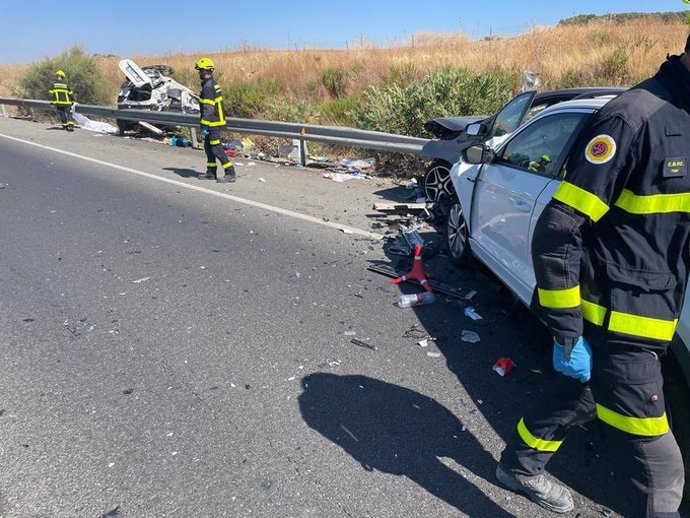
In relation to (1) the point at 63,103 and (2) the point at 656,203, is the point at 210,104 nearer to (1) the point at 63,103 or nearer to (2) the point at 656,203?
(2) the point at 656,203

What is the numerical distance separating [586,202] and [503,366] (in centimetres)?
197

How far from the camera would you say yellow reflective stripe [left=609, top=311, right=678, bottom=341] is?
6.06 feet

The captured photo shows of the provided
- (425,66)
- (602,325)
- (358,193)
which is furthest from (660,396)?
(425,66)

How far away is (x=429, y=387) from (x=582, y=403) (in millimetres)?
1272

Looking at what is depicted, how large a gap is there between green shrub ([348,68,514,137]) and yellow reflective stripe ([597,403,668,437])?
8780 mm

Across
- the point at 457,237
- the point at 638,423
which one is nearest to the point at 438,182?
the point at 457,237

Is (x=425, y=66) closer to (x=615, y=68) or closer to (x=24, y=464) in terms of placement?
(x=615, y=68)

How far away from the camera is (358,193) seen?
8.40 metres

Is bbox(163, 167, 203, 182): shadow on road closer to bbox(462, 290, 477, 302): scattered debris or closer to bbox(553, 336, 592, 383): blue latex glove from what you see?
bbox(462, 290, 477, 302): scattered debris

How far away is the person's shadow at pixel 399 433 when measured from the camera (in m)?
2.57

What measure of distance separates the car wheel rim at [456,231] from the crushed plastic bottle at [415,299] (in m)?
0.87

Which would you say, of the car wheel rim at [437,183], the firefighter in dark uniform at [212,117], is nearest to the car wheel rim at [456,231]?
the car wheel rim at [437,183]

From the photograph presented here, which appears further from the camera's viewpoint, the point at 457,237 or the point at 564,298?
the point at 457,237

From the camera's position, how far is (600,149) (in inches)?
68.5
